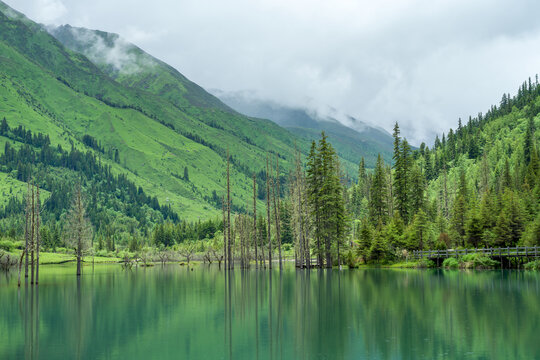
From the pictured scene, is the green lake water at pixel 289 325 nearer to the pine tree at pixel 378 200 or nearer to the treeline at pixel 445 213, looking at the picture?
the treeline at pixel 445 213

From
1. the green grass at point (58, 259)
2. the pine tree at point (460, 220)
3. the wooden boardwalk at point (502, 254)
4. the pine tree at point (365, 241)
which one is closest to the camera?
the wooden boardwalk at point (502, 254)

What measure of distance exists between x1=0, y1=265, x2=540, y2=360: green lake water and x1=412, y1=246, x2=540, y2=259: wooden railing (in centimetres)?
2189

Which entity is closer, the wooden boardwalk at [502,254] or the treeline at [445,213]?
the wooden boardwalk at [502,254]

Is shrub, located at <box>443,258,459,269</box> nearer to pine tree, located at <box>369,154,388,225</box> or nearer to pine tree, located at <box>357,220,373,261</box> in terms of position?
pine tree, located at <box>357,220,373,261</box>

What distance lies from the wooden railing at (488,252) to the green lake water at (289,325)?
21.9m

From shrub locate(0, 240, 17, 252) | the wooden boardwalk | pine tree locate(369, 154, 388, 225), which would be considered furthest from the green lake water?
shrub locate(0, 240, 17, 252)

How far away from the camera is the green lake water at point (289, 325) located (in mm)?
19344

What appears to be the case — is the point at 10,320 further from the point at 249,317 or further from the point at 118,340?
the point at 249,317

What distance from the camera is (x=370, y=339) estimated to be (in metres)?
20.9

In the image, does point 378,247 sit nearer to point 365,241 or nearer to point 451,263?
point 365,241

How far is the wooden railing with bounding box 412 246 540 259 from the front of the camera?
200 ft

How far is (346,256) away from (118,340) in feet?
200

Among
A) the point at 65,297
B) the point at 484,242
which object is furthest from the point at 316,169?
the point at 65,297

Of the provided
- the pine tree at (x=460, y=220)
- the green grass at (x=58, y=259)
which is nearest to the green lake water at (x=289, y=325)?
the pine tree at (x=460, y=220)
